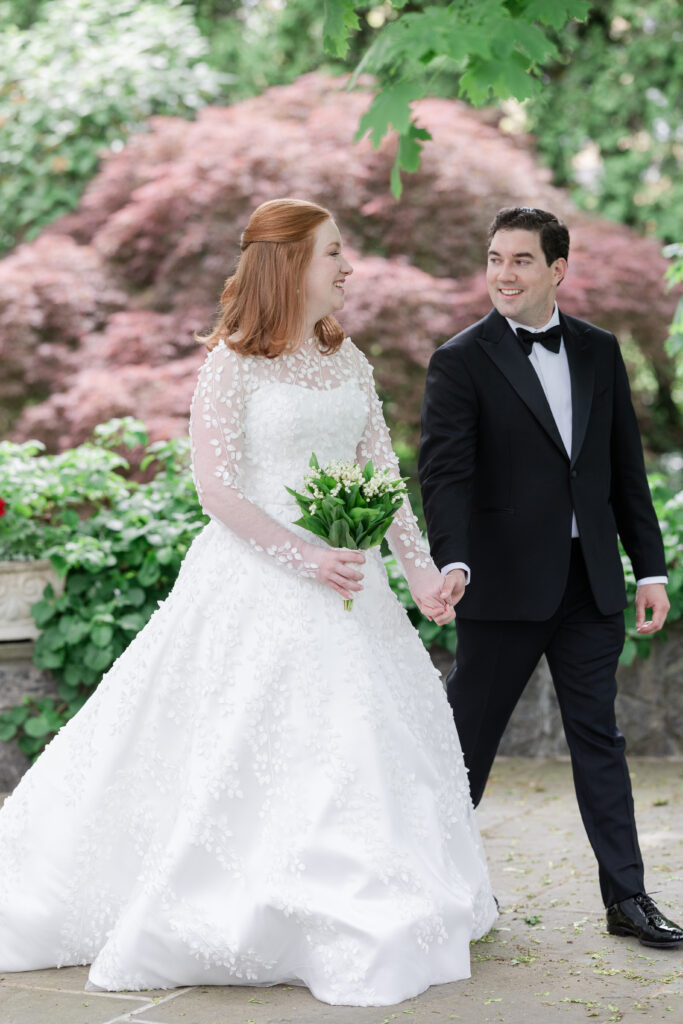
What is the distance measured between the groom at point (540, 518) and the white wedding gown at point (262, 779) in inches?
8.1

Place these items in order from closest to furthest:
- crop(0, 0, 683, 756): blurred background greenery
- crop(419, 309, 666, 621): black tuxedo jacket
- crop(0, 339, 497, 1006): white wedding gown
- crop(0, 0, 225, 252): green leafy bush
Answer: crop(0, 339, 497, 1006): white wedding gown → crop(419, 309, 666, 621): black tuxedo jacket → crop(0, 0, 683, 756): blurred background greenery → crop(0, 0, 225, 252): green leafy bush

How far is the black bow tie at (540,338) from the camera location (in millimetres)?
3752

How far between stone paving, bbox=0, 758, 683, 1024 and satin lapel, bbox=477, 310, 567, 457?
1.34 m

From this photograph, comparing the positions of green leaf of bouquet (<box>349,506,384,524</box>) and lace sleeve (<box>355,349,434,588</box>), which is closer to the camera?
green leaf of bouquet (<box>349,506,384,524</box>)

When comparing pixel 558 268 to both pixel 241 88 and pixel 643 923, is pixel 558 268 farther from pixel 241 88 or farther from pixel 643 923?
pixel 241 88

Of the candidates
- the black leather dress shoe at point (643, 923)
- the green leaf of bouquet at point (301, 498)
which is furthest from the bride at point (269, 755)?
the black leather dress shoe at point (643, 923)

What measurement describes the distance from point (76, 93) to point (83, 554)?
20.1 ft

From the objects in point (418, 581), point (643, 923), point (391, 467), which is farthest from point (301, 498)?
point (643, 923)

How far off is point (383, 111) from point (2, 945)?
8.57ft

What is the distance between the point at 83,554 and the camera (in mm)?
5449

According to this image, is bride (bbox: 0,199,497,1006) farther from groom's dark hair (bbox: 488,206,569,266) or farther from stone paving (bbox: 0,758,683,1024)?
groom's dark hair (bbox: 488,206,569,266)

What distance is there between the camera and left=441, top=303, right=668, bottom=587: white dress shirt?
373 centimetres

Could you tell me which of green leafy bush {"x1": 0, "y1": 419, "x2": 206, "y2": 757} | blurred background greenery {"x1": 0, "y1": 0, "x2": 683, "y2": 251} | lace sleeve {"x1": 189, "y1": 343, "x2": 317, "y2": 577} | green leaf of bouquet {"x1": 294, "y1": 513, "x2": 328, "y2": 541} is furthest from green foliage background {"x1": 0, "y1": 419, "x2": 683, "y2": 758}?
blurred background greenery {"x1": 0, "y1": 0, "x2": 683, "y2": 251}

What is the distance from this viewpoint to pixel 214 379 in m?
3.51
